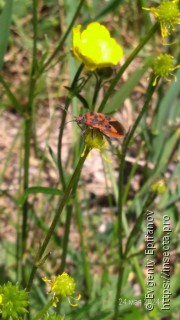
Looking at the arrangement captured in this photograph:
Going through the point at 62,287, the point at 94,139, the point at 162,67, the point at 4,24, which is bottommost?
the point at 62,287

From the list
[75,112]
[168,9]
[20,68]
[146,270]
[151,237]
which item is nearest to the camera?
[168,9]

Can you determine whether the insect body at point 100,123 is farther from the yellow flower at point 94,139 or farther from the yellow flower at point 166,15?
the yellow flower at point 166,15

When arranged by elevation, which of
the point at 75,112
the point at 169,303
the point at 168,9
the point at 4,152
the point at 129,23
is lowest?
the point at 169,303

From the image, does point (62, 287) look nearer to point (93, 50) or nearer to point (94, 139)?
point (94, 139)

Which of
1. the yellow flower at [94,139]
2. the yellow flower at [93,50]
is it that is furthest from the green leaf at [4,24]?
the yellow flower at [94,139]

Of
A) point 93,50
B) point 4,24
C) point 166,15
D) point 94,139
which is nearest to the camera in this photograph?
point 94,139

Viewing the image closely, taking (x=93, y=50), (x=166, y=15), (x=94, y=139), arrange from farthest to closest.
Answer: (x=93, y=50) → (x=166, y=15) → (x=94, y=139)

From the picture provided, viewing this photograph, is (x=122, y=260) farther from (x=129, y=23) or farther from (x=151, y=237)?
(x=129, y=23)

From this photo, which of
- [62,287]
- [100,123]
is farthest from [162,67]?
[62,287]

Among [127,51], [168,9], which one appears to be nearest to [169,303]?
[168,9]
